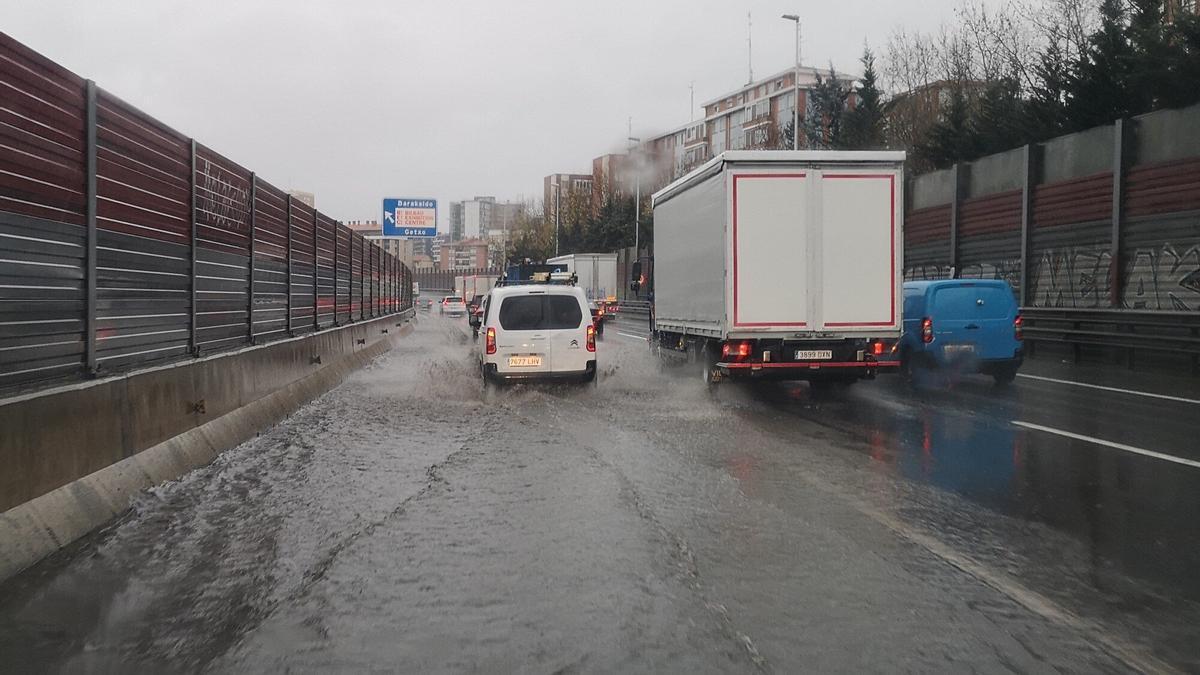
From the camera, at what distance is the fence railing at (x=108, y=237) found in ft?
20.1

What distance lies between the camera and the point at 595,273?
168ft

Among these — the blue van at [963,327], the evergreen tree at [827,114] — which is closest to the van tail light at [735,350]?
the blue van at [963,327]

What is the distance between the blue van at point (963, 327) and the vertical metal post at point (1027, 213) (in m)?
10.0

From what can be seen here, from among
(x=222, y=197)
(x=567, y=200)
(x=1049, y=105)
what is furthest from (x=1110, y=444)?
(x=567, y=200)

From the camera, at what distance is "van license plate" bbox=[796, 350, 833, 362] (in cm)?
1338

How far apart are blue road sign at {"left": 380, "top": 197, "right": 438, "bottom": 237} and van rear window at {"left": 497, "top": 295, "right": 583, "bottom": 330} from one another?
32.8m

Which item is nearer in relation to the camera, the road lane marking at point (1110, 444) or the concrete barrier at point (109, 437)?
the concrete barrier at point (109, 437)

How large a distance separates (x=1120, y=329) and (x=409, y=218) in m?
34.4

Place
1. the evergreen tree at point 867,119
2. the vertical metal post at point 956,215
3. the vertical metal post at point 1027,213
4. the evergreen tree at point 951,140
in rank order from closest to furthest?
1. the vertical metal post at point 1027,213
2. the vertical metal post at point 956,215
3. the evergreen tree at point 951,140
4. the evergreen tree at point 867,119

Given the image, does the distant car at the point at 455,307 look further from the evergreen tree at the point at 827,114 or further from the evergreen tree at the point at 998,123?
the evergreen tree at the point at 998,123

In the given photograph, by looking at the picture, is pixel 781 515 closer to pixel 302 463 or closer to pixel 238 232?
pixel 302 463

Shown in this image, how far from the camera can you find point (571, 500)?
23.8 ft

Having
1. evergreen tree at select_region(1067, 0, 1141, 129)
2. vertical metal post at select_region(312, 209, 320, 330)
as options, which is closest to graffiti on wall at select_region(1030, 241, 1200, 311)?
evergreen tree at select_region(1067, 0, 1141, 129)

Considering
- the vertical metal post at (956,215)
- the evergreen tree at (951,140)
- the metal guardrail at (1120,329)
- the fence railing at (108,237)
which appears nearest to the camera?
A: the fence railing at (108,237)
